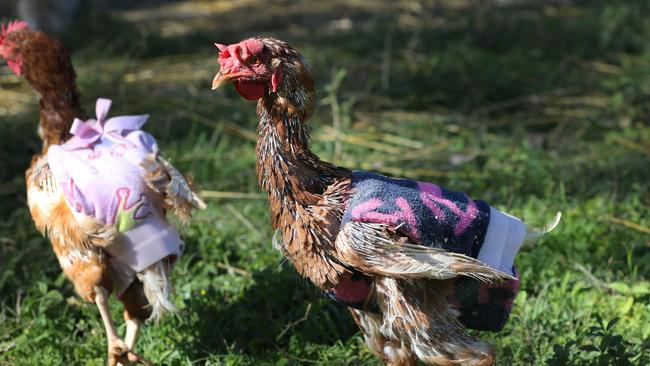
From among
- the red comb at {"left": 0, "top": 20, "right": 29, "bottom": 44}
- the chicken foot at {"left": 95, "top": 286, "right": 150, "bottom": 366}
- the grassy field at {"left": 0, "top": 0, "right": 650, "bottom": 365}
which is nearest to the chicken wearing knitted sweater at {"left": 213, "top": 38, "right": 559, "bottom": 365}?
the grassy field at {"left": 0, "top": 0, "right": 650, "bottom": 365}

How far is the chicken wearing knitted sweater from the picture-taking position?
2.77 meters

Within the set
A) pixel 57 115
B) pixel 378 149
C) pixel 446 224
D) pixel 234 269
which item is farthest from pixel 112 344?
pixel 378 149

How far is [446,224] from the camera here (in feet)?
9.35

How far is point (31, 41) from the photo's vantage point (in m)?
3.92

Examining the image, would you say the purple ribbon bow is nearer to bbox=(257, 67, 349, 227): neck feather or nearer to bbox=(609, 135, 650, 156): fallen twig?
bbox=(257, 67, 349, 227): neck feather

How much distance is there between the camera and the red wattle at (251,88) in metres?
2.83

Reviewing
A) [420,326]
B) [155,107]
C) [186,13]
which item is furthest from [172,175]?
[186,13]

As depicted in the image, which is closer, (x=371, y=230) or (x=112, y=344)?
(x=371, y=230)

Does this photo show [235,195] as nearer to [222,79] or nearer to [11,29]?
[11,29]

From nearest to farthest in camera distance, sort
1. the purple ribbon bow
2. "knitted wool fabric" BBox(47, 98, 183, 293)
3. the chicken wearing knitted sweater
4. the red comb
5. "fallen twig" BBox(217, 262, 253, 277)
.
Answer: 1. the chicken wearing knitted sweater
2. "knitted wool fabric" BBox(47, 98, 183, 293)
3. the purple ribbon bow
4. the red comb
5. "fallen twig" BBox(217, 262, 253, 277)

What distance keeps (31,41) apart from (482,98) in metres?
3.74

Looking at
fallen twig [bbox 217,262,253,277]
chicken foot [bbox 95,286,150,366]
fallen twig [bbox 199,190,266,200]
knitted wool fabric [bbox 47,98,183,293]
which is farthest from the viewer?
fallen twig [bbox 199,190,266,200]

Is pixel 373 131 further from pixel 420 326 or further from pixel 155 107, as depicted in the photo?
pixel 420 326

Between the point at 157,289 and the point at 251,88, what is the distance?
116 centimetres
